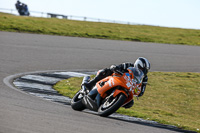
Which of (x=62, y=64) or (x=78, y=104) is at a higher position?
(x=78, y=104)

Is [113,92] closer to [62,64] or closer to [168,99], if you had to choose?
[168,99]

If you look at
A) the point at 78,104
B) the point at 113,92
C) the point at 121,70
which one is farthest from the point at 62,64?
the point at 113,92

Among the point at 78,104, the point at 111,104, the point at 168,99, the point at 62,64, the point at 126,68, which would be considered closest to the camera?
the point at 111,104

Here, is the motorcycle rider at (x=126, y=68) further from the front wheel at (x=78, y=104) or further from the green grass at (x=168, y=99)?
the green grass at (x=168, y=99)

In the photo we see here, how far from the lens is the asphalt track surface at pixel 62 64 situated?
5.75m

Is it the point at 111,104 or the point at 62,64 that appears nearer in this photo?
the point at 111,104

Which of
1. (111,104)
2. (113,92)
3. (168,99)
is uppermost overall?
(113,92)

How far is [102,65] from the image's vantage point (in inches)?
618

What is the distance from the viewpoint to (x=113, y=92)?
7.04 m

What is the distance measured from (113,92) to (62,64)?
7951 mm

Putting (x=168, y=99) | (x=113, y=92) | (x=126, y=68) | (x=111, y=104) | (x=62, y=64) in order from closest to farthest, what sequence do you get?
(x=111, y=104) < (x=113, y=92) < (x=126, y=68) < (x=168, y=99) < (x=62, y=64)

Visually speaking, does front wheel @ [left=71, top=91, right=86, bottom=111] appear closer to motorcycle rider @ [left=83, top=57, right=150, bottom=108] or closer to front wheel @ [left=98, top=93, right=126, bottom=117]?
motorcycle rider @ [left=83, top=57, right=150, bottom=108]

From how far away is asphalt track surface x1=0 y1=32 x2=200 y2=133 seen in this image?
5.75m

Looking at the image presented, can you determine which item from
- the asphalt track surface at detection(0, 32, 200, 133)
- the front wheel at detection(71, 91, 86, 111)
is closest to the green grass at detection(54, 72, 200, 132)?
the front wheel at detection(71, 91, 86, 111)
